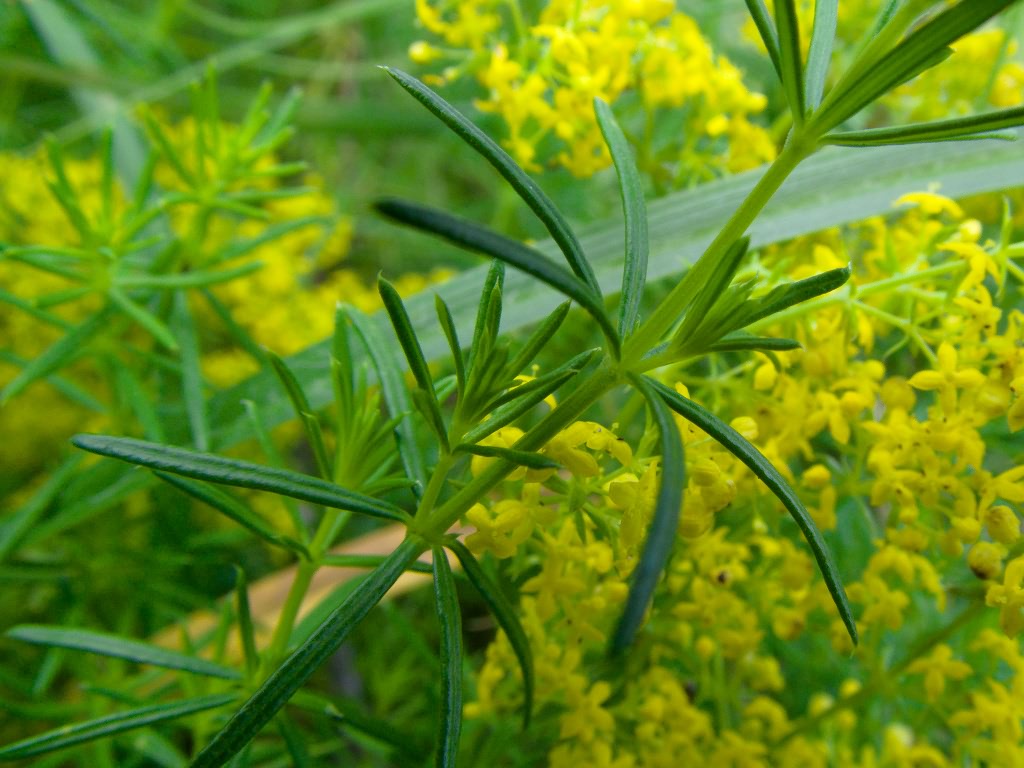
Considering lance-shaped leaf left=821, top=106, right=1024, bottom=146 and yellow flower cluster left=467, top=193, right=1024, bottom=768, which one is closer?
lance-shaped leaf left=821, top=106, right=1024, bottom=146

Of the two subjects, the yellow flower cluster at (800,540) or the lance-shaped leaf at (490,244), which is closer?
the lance-shaped leaf at (490,244)

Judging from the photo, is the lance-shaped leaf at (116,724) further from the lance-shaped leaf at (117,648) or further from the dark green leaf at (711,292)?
the dark green leaf at (711,292)

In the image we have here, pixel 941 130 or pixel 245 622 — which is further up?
pixel 941 130

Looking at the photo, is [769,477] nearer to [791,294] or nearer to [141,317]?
[791,294]

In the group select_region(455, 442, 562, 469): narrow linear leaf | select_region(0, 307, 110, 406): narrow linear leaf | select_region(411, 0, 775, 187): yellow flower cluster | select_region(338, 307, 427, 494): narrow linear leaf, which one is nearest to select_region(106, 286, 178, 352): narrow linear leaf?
select_region(0, 307, 110, 406): narrow linear leaf

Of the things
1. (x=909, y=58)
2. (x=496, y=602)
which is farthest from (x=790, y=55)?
(x=496, y=602)

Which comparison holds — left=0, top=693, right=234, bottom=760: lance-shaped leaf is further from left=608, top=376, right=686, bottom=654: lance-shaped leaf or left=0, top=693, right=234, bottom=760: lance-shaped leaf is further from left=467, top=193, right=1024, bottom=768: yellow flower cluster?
left=608, top=376, right=686, bottom=654: lance-shaped leaf

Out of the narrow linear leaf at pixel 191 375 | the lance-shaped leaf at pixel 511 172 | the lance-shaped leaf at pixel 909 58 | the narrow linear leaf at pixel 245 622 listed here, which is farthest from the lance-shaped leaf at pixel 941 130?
the narrow linear leaf at pixel 191 375
